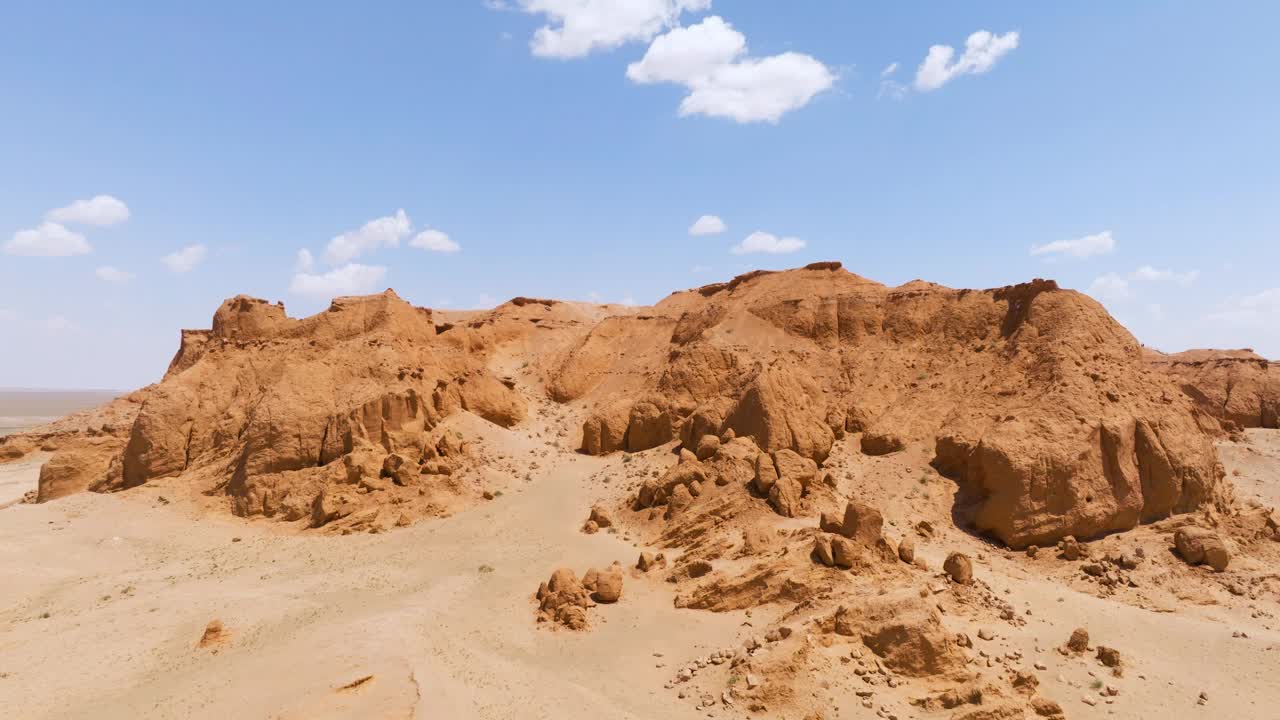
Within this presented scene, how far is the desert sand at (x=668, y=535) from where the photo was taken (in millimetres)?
9867

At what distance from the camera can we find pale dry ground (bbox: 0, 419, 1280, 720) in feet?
31.1

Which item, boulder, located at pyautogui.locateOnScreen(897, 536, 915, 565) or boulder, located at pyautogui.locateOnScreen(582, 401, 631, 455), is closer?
boulder, located at pyautogui.locateOnScreen(897, 536, 915, 565)

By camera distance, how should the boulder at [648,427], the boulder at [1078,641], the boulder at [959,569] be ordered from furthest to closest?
the boulder at [648,427], the boulder at [959,569], the boulder at [1078,641]

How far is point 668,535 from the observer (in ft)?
51.4

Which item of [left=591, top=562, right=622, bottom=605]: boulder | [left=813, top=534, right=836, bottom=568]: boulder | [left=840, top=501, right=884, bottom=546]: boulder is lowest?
[left=591, top=562, right=622, bottom=605]: boulder

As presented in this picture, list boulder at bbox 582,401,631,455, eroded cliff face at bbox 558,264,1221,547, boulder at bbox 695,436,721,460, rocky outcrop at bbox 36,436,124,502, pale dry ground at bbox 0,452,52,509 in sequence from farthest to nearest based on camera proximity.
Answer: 1. pale dry ground at bbox 0,452,52,509
2. boulder at bbox 582,401,631,455
3. rocky outcrop at bbox 36,436,124,502
4. boulder at bbox 695,436,721,460
5. eroded cliff face at bbox 558,264,1221,547

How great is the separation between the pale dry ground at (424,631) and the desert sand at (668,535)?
66 mm

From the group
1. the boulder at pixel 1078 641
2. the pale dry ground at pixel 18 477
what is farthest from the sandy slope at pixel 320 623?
the pale dry ground at pixel 18 477

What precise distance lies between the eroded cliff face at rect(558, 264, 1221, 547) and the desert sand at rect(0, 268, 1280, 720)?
11 cm

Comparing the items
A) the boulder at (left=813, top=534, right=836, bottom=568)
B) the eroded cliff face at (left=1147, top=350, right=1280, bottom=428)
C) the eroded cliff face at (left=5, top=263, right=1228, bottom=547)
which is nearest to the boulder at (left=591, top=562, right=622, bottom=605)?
the boulder at (left=813, top=534, right=836, bottom=568)

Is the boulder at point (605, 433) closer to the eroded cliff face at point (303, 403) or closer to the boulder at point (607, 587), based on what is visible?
the eroded cliff face at point (303, 403)

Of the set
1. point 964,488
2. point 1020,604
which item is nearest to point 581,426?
point 964,488

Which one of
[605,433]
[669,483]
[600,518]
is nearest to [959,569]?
[669,483]

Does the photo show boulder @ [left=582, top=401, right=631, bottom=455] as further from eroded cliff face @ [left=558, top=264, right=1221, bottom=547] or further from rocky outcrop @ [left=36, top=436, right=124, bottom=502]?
rocky outcrop @ [left=36, top=436, right=124, bottom=502]
